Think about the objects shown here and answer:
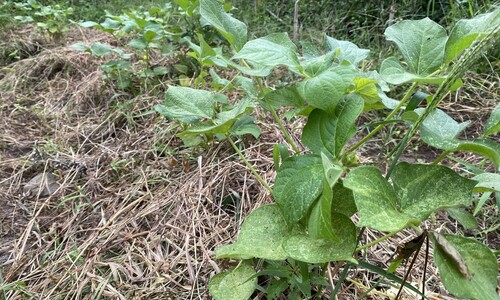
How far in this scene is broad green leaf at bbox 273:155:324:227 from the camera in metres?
0.75

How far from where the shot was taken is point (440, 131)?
0.85 meters

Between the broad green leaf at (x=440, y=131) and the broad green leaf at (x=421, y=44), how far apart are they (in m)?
0.09

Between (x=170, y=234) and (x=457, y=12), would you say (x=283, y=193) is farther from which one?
(x=457, y=12)

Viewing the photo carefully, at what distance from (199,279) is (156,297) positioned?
12 centimetres

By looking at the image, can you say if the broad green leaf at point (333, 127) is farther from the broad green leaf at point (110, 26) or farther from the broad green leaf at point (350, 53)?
the broad green leaf at point (110, 26)

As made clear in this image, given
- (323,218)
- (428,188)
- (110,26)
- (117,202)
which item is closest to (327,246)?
(323,218)

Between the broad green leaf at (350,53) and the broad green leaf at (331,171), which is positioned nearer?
the broad green leaf at (331,171)

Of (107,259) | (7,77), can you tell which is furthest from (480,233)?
(7,77)

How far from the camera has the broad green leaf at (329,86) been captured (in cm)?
75

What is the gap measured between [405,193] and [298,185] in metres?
0.19

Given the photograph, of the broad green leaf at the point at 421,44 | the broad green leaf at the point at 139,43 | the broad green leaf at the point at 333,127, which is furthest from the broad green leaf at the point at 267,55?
the broad green leaf at the point at 139,43

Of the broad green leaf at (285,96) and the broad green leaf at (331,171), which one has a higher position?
the broad green leaf at (331,171)

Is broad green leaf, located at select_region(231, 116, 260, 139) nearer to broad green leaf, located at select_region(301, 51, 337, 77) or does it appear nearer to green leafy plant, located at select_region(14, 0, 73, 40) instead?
broad green leaf, located at select_region(301, 51, 337, 77)

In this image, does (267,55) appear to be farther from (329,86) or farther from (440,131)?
(440,131)
